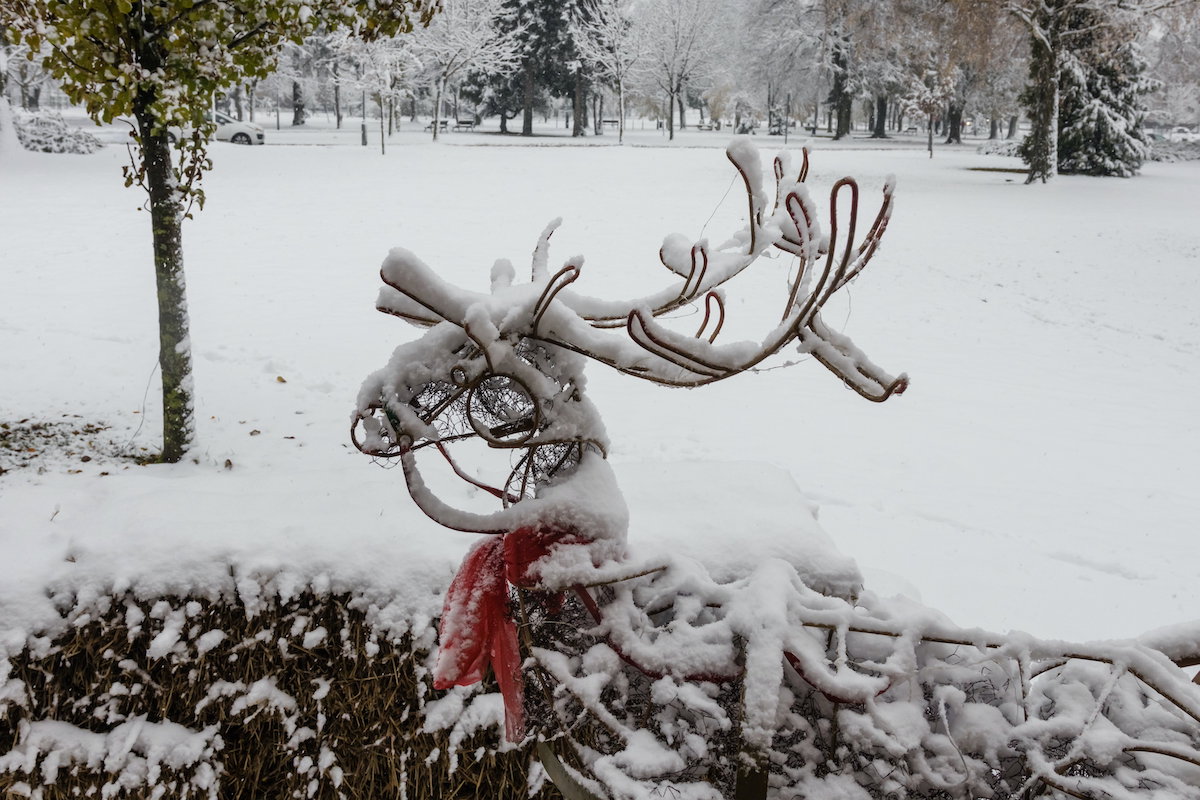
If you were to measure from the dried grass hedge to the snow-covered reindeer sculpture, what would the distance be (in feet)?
2.62

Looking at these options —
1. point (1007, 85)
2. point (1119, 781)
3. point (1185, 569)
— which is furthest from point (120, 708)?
point (1007, 85)

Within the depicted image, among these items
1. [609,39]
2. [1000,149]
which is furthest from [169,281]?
[609,39]

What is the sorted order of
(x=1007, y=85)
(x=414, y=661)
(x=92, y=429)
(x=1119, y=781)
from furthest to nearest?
(x=1007, y=85) → (x=92, y=429) → (x=414, y=661) → (x=1119, y=781)

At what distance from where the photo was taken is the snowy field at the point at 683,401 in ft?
7.44

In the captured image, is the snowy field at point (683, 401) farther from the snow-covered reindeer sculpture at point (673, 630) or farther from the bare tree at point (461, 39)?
the bare tree at point (461, 39)

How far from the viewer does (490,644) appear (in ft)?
4.42

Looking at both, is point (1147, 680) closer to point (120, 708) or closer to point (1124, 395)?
point (120, 708)

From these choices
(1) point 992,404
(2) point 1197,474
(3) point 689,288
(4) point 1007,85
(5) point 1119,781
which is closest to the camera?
(5) point 1119,781

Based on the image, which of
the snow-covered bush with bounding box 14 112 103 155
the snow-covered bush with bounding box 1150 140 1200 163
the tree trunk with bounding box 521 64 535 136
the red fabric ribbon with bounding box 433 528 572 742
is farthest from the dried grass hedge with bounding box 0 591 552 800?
the tree trunk with bounding box 521 64 535 136

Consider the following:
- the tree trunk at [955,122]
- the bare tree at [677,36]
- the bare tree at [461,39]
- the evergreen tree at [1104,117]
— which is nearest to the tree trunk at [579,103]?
the bare tree at [677,36]

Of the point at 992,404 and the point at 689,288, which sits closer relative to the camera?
the point at 689,288

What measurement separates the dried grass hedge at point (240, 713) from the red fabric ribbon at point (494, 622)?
76 cm

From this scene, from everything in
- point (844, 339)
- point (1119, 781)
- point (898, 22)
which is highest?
point (898, 22)

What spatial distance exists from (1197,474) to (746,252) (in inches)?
253
